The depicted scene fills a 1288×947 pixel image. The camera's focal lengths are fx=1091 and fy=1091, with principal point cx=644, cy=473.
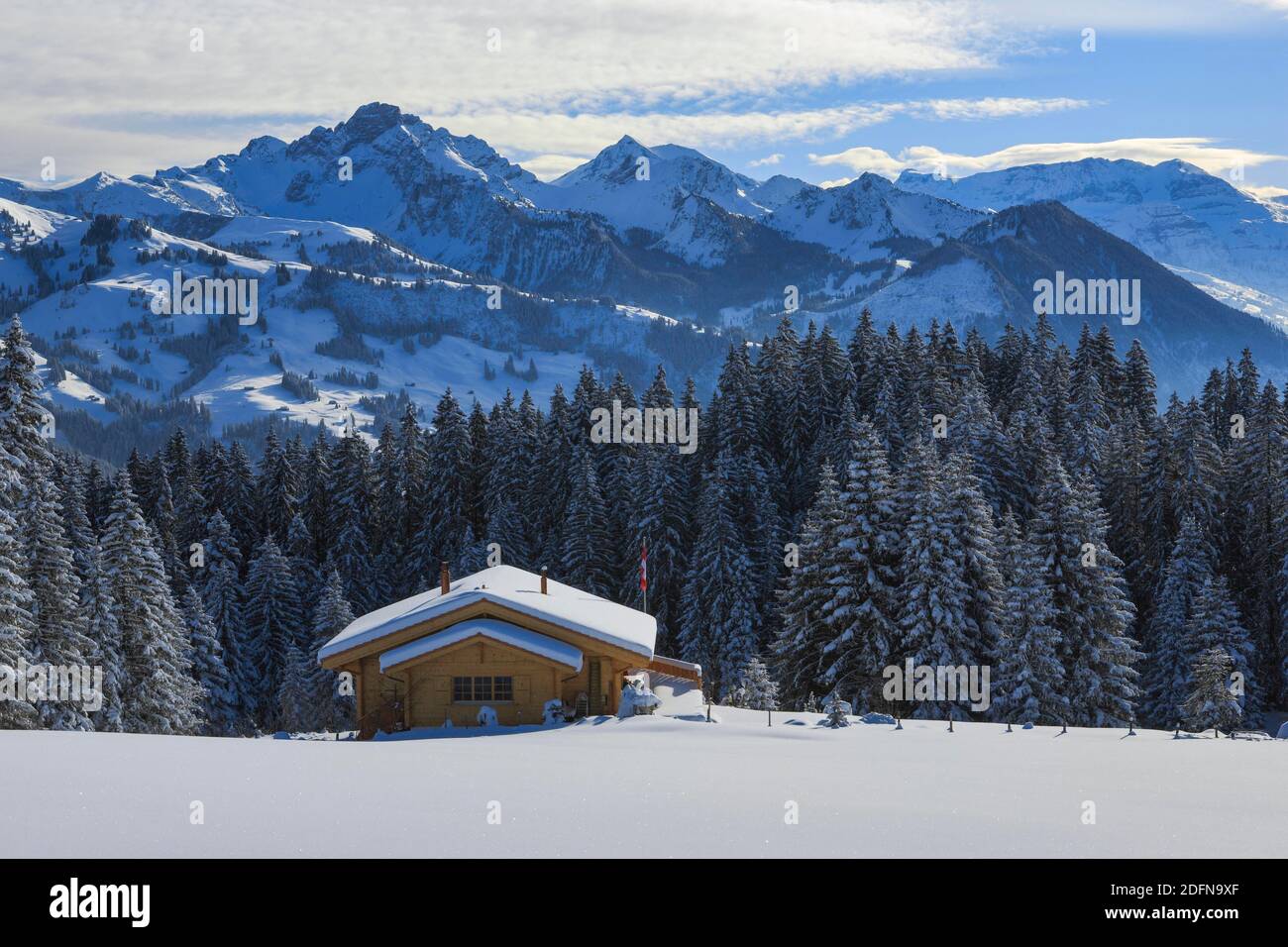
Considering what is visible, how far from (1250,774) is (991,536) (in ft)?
101

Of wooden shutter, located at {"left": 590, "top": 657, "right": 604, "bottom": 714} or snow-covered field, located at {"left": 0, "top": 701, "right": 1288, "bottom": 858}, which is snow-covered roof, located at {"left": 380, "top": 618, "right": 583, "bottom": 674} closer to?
wooden shutter, located at {"left": 590, "top": 657, "right": 604, "bottom": 714}

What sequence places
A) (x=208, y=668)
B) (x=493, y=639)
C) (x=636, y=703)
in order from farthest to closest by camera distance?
(x=208, y=668) < (x=493, y=639) < (x=636, y=703)

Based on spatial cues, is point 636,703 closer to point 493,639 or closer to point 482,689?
point 493,639

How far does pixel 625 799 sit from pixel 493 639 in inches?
543

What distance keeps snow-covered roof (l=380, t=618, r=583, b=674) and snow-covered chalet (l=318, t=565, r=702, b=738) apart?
0.03m

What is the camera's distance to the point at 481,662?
25234 mm

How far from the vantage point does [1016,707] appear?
124 feet

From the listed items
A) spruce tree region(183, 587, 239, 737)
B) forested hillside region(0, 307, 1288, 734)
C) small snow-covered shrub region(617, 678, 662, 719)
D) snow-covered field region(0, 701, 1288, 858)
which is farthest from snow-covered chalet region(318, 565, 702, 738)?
spruce tree region(183, 587, 239, 737)

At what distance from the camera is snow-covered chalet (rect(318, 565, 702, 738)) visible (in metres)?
24.9

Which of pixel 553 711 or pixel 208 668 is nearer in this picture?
pixel 553 711

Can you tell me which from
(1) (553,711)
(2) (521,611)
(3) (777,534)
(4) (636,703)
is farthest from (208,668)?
(4) (636,703)

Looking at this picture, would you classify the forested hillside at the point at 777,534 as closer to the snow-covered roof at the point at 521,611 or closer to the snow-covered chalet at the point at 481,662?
the snow-covered roof at the point at 521,611

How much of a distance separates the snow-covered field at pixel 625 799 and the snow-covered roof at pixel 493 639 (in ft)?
24.0
